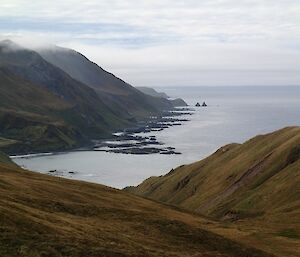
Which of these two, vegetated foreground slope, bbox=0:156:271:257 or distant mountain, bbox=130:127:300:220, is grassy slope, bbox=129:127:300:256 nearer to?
distant mountain, bbox=130:127:300:220

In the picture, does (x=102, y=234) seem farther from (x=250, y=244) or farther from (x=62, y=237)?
(x=250, y=244)

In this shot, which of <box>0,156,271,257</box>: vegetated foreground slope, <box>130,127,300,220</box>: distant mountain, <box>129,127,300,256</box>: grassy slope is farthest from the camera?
<box>130,127,300,220</box>: distant mountain

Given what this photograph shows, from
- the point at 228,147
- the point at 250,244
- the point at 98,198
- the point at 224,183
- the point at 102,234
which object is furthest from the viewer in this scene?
the point at 228,147

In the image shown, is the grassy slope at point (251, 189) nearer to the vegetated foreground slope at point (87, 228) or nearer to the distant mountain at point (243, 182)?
the distant mountain at point (243, 182)

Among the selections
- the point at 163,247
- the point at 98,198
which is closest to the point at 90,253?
the point at 163,247

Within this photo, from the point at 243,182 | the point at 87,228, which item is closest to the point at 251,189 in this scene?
the point at 243,182

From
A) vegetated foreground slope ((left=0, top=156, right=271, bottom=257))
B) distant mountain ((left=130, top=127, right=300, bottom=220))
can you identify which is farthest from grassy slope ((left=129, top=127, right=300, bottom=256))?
vegetated foreground slope ((left=0, top=156, right=271, bottom=257))
